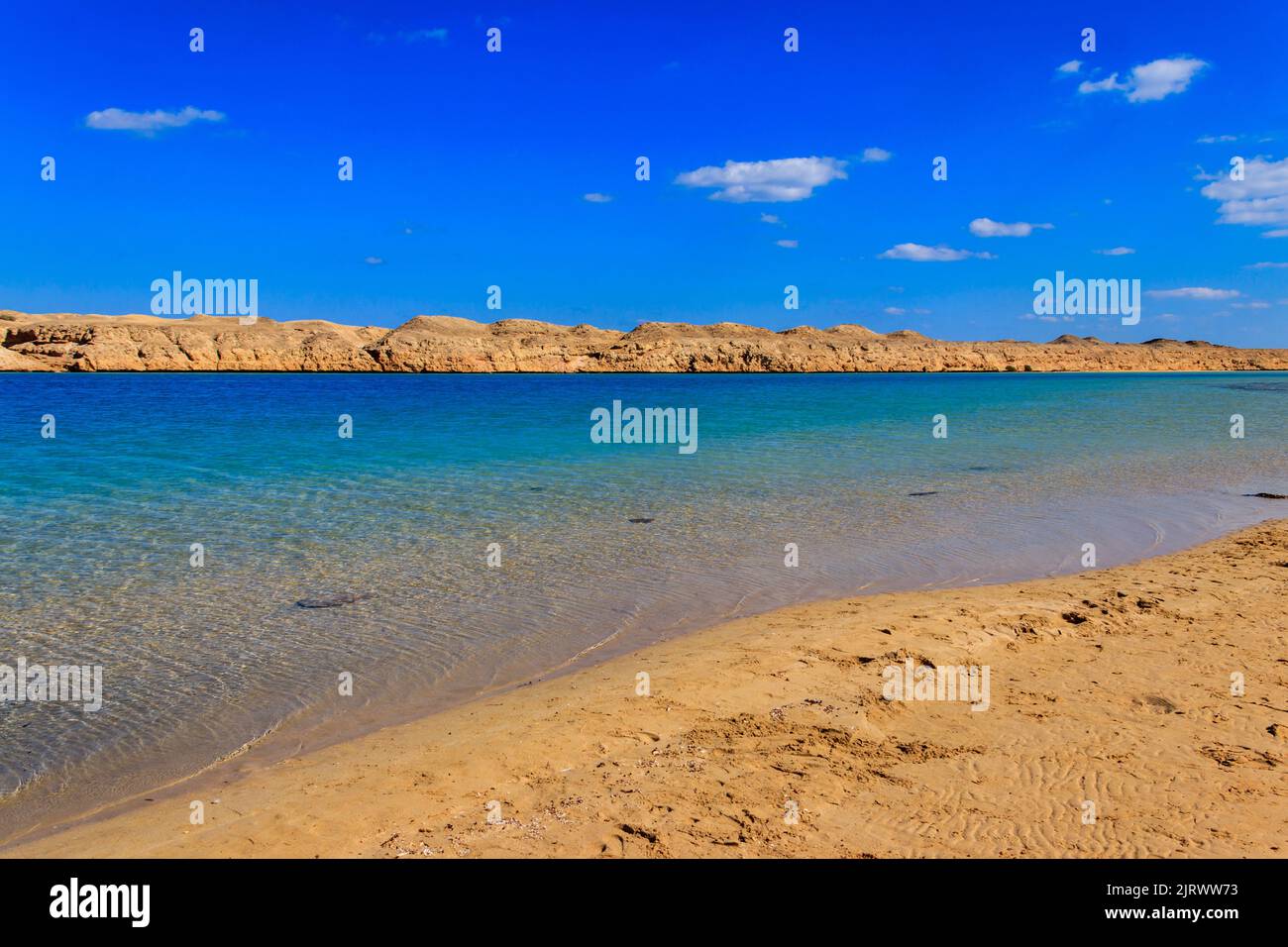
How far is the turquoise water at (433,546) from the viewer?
19.4 ft

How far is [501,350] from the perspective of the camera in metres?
101

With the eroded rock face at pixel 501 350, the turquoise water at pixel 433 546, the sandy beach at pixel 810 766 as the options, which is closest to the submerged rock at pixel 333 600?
the turquoise water at pixel 433 546

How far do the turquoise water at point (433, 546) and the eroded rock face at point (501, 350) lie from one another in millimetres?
68563

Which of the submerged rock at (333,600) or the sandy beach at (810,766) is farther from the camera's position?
the submerged rock at (333,600)

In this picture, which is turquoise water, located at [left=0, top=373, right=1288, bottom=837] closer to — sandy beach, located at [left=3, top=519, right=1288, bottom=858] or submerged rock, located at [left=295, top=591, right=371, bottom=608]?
submerged rock, located at [left=295, top=591, right=371, bottom=608]

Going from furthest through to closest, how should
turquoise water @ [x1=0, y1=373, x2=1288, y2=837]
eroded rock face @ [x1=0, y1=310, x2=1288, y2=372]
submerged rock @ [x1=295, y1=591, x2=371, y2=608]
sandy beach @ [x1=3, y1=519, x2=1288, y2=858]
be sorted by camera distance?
eroded rock face @ [x1=0, y1=310, x2=1288, y2=372] < submerged rock @ [x1=295, y1=591, x2=371, y2=608] < turquoise water @ [x1=0, y1=373, x2=1288, y2=837] < sandy beach @ [x1=3, y1=519, x2=1288, y2=858]

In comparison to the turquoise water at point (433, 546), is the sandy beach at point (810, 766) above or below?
below

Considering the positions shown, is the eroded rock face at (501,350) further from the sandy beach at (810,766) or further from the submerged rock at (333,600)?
the sandy beach at (810,766)

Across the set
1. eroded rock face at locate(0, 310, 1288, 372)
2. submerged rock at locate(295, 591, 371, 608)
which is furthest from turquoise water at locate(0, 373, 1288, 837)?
eroded rock face at locate(0, 310, 1288, 372)

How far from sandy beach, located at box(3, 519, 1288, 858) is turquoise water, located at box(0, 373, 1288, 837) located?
3.00ft

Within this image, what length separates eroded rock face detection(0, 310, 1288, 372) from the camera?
274 feet

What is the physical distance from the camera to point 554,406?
42.5 meters

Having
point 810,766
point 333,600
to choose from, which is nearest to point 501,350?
point 333,600
